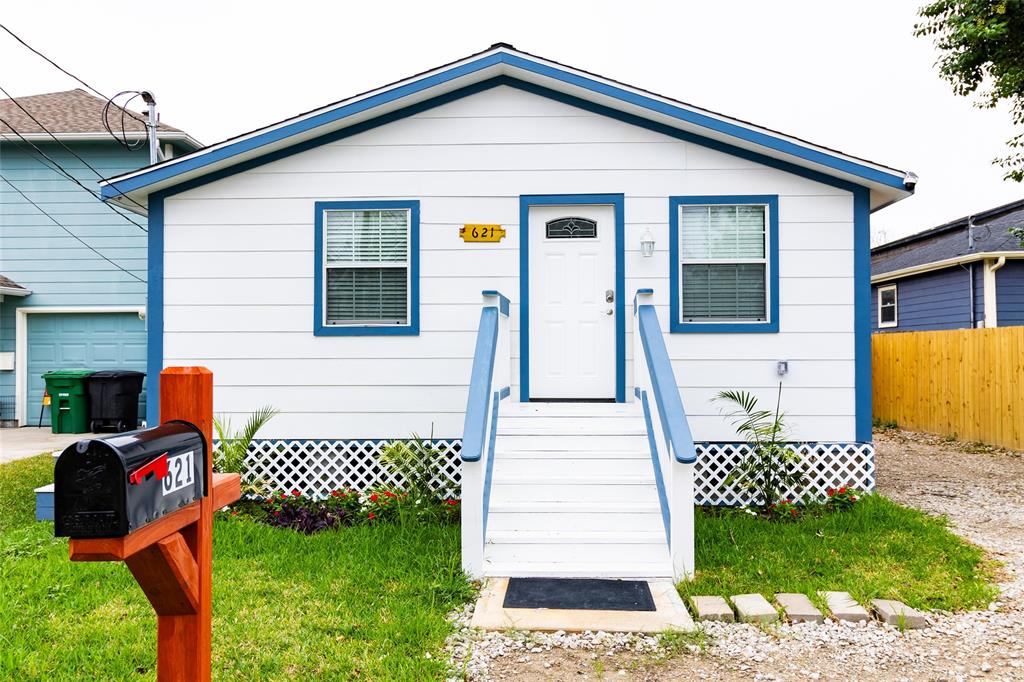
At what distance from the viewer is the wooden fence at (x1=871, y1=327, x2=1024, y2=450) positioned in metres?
9.86

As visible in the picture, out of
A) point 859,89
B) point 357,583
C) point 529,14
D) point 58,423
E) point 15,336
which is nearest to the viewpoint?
point 357,583

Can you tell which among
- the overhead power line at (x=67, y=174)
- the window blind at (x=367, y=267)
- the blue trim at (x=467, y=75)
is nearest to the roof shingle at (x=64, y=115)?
the overhead power line at (x=67, y=174)

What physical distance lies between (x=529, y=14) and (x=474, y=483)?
43.9ft

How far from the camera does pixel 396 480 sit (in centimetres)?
641

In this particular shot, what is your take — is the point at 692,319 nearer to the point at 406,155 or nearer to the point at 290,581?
the point at 406,155

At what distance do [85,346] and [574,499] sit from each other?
10.4 metres

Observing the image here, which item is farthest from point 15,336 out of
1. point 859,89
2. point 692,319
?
point 859,89

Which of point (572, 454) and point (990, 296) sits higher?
point (990, 296)

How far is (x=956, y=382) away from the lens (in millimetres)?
11000

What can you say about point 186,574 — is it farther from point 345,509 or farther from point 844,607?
point 345,509

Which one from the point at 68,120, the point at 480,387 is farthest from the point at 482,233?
the point at 68,120

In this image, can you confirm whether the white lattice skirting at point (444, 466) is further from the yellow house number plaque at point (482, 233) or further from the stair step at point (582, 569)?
the yellow house number plaque at point (482, 233)

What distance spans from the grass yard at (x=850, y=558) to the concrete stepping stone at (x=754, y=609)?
0.18 m

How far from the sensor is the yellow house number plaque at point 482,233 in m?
6.63
